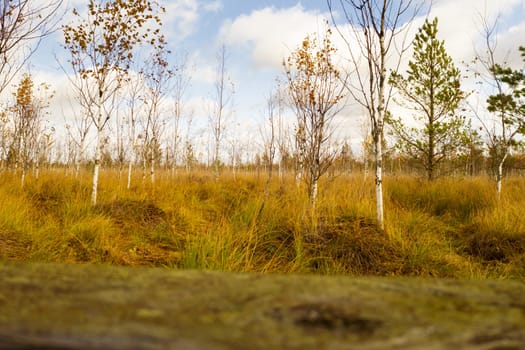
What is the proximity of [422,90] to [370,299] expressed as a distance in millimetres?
13419

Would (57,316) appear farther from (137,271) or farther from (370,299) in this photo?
(370,299)

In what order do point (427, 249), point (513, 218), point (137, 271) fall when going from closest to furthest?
point (137, 271) < point (427, 249) < point (513, 218)

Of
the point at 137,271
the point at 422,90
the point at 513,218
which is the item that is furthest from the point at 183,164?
the point at 137,271

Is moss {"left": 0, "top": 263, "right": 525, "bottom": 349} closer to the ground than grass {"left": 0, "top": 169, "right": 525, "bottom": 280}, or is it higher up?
higher up

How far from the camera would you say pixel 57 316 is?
0.45 m

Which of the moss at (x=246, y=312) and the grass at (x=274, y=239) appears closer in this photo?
the moss at (x=246, y=312)

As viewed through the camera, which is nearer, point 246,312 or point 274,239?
point 246,312

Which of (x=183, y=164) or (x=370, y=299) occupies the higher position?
(x=183, y=164)

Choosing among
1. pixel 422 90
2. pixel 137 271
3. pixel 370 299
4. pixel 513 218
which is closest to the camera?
pixel 370 299

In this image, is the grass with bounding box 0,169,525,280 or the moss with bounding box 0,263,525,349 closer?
the moss with bounding box 0,263,525,349

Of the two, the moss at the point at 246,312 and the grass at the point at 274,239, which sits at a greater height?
the moss at the point at 246,312

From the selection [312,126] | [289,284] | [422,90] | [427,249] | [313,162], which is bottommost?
[427,249]

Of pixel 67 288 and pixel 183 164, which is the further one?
pixel 183 164

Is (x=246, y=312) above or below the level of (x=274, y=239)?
above
